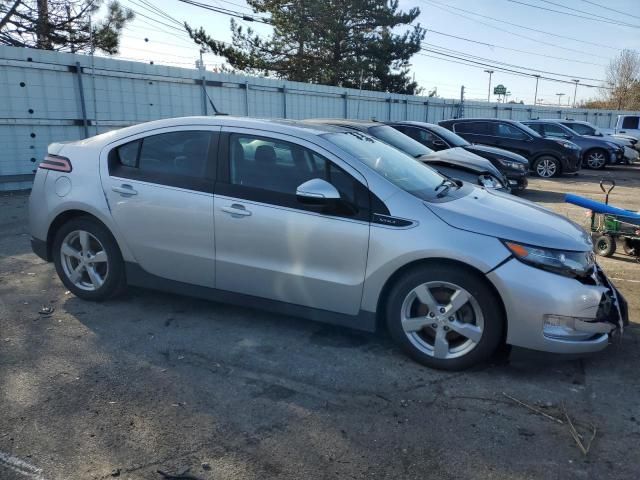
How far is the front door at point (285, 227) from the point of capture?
12.0ft

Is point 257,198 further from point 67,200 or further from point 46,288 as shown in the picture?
point 46,288

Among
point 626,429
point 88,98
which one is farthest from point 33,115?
point 626,429

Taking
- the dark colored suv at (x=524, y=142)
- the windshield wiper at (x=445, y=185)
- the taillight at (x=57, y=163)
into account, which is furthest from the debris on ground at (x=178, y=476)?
the dark colored suv at (x=524, y=142)

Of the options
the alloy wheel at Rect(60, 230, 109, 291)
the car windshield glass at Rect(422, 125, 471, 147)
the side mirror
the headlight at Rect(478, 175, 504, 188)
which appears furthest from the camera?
the car windshield glass at Rect(422, 125, 471, 147)

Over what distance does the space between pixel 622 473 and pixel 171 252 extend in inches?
128

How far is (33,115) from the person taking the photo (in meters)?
10.4

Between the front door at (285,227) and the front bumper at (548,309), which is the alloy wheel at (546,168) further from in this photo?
the front door at (285,227)

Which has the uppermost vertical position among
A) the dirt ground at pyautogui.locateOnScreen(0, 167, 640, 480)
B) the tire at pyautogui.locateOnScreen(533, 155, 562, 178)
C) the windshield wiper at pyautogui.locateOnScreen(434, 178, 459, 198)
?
the windshield wiper at pyautogui.locateOnScreen(434, 178, 459, 198)

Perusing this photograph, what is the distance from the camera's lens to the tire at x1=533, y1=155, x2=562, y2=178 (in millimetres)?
15297

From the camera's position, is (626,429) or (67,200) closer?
(626,429)

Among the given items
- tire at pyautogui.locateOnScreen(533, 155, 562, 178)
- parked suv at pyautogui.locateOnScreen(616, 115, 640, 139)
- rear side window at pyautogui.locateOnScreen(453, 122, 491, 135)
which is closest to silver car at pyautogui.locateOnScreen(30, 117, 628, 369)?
rear side window at pyautogui.locateOnScreen(453, 122, 491, 135)

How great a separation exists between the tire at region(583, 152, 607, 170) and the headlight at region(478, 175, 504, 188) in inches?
479

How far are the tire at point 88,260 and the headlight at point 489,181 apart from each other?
582 cm

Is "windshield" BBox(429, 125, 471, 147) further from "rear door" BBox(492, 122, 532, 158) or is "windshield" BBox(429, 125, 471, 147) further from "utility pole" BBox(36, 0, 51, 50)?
"utility pole" BBox(36, 0, 51, 50)
